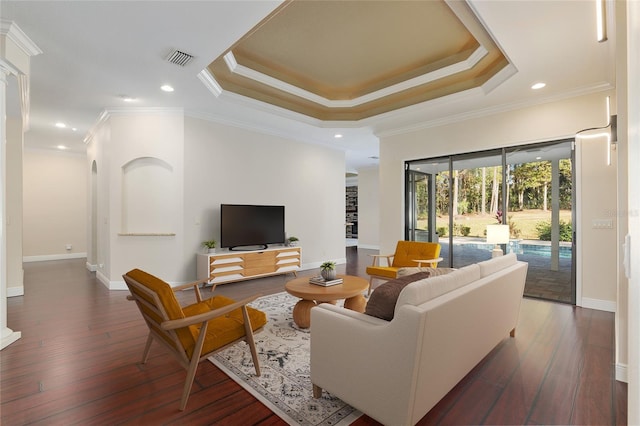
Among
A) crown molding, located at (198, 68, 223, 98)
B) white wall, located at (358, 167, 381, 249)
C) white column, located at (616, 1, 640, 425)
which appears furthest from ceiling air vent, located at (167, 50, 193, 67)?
white wall, located at (358, 167, 381, 249)

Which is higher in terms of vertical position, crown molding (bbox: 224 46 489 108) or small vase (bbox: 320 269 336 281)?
crown molding (bbox: 224 46 489 108)

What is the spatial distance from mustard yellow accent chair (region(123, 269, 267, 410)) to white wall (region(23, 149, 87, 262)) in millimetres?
8344

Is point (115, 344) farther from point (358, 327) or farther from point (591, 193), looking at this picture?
point (591, 193)

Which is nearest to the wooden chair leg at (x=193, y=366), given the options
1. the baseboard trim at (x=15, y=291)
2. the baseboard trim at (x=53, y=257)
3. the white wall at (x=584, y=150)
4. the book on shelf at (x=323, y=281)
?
the book on shelf at (x=323, y=281)

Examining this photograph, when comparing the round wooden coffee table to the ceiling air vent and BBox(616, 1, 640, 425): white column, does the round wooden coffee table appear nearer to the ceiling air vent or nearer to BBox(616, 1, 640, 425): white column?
BBox(616, 1, 640, 425): white column

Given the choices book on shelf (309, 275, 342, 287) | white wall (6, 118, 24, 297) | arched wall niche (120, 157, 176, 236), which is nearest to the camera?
book on shelf (309, 275, 342, 287)

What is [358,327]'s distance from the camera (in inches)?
70.9

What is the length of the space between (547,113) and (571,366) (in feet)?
11.8

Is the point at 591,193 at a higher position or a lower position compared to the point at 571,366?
higher

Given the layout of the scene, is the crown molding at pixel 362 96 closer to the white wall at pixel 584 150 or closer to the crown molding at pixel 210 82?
the crown molding at pixel 210 82

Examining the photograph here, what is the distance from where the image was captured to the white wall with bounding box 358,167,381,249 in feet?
36.1

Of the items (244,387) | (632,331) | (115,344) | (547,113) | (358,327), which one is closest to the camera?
(632,331)

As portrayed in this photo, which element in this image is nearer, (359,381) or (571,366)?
(359,381)

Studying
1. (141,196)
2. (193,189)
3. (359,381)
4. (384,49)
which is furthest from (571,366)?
(141,196)
